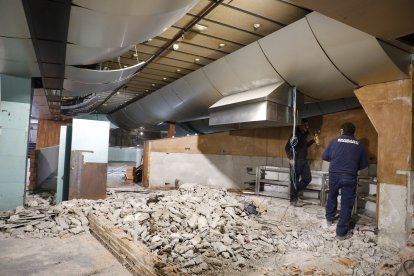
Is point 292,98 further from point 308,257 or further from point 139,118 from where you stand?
point 139,118

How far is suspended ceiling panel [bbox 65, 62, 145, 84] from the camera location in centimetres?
372

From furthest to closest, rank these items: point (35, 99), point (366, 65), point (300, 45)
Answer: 1. point (35, 99)
2. point (300, 45)
3. point (366, 65)

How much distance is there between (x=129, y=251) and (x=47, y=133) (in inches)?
413

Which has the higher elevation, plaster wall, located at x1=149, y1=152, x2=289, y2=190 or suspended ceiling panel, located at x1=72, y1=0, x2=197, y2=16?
suspended ceiling panel, located at x1=72, y1=0, x2=197, y2=16

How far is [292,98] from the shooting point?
4184 mm

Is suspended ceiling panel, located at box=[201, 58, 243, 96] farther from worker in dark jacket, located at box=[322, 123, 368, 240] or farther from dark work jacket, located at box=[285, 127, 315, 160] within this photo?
worker in dark jacket, located at box=[322, 123, 368, 240]

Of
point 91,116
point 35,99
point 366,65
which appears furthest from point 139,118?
point 366,65

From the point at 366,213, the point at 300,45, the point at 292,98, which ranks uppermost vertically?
the point at 300,45

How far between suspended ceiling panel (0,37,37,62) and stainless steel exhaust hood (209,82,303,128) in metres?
2.87

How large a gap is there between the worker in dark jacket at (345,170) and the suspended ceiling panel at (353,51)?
0.71 m

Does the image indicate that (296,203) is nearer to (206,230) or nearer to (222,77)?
(206,230)

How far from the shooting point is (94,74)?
155 inches

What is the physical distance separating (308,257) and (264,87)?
253 cm

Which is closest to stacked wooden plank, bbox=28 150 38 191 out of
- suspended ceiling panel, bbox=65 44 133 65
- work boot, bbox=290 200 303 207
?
suspended ceiling panel, bbox=65 44 133 65
